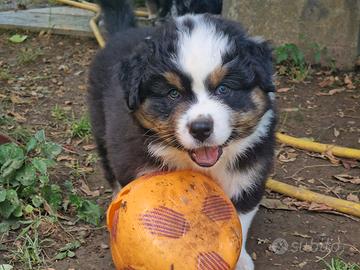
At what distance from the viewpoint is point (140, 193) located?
2838 mm

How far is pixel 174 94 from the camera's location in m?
2.76

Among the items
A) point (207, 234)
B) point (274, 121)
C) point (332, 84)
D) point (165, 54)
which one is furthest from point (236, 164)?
point (332, 84)

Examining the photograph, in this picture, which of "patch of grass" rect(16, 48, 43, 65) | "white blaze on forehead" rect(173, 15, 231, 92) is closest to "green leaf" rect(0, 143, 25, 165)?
"white blaze on forehead" rect(173, 15, 231, 92)

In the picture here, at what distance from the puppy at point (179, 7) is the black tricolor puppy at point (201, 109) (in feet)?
13.7

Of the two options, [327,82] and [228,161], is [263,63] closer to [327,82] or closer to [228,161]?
[228,161]

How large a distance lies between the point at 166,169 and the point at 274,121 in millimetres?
583

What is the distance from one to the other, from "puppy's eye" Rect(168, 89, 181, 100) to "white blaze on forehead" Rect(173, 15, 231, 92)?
0.27 ft

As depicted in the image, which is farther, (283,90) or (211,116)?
(283,90)

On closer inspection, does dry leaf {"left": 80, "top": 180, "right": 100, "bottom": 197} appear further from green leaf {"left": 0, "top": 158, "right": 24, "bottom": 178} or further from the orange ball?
the orange ball

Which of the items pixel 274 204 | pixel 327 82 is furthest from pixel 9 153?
pixel 327 82

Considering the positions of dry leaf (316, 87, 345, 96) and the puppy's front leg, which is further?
dry leaf (316, 87, 345, 96)

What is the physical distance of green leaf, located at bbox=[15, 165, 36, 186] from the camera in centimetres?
379

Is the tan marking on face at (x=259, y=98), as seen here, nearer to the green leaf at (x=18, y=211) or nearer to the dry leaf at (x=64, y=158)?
the green leaf at (x=18, y=211)

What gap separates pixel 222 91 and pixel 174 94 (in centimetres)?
20
